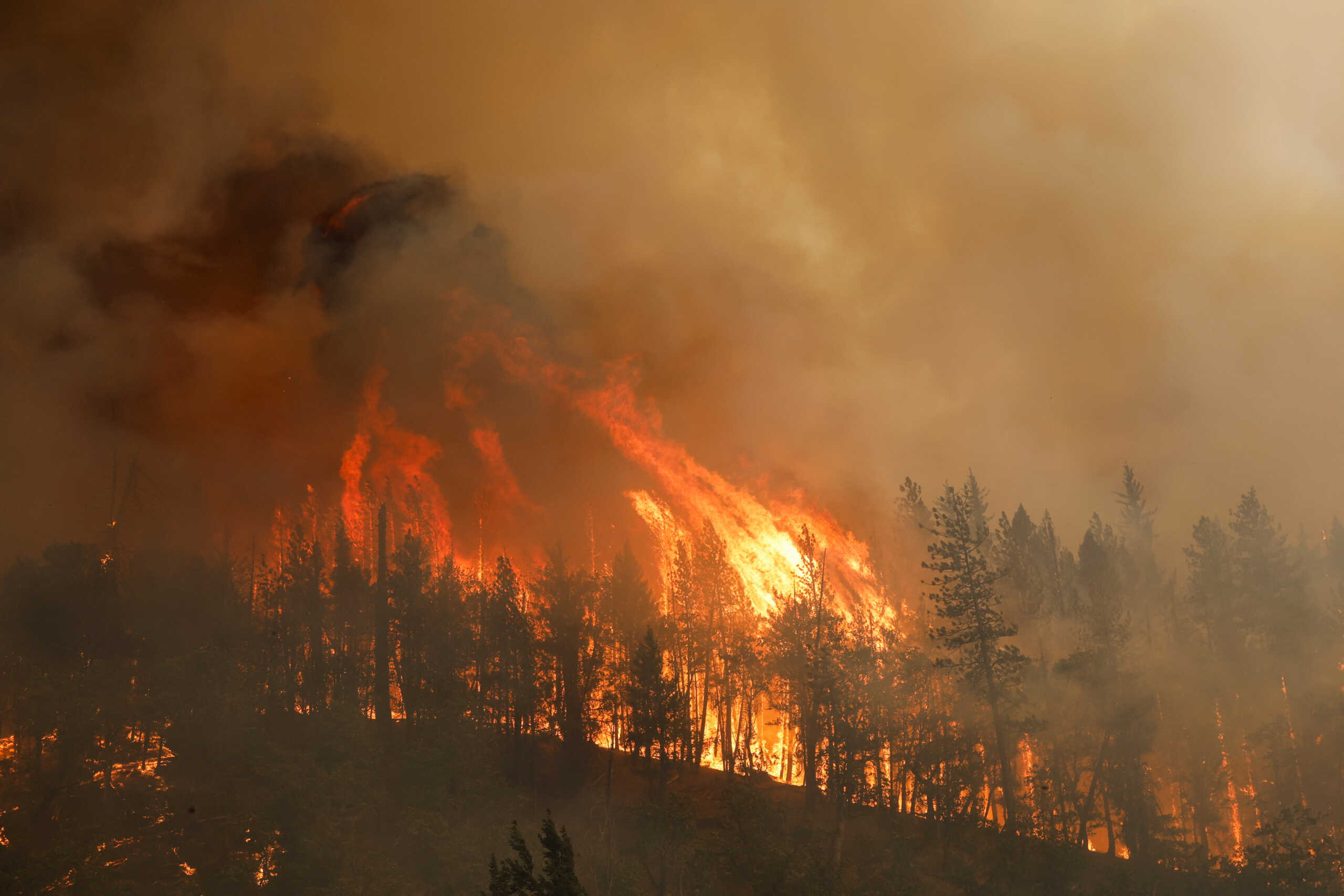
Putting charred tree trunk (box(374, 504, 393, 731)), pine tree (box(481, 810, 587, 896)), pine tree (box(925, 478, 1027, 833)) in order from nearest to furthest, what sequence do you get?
1. pine tree (box(481, 810, 587, 896))
2. pine tree (box(925, 478, 1027, 833))
3. charred tree trunk (box(374, 504, 393, 731))

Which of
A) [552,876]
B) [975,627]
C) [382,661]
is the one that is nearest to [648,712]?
[975,627]

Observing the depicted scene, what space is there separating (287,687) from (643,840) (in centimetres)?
3939

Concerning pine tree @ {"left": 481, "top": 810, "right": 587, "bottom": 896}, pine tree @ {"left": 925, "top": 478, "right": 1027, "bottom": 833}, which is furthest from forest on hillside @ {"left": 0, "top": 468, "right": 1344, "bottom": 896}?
pine tree @ {"left": 481, "top": 810, "right": 587, "bottom": 896}

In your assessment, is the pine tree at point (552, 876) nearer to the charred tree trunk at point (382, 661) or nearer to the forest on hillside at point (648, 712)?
the forest on hillside at point (648, 712)

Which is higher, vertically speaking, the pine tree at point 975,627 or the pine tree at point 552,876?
the pine tree at point 975,627

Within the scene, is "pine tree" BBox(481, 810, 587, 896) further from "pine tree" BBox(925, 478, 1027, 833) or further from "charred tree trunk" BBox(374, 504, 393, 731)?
"charred tree trunk" BBox(374, 504, 393, 731)

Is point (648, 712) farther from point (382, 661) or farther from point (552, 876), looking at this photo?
point (552, 876)

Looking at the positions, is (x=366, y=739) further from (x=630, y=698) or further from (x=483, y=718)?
(x=630, y=698)

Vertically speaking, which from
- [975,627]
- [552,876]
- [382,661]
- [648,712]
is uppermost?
[382,661]

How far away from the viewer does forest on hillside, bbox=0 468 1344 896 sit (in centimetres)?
5234

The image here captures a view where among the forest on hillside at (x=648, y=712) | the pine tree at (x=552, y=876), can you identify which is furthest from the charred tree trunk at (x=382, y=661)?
the pine tree at (x=552, y=876)

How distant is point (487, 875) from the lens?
Answer: 178ft

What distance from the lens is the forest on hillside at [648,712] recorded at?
52.3 m

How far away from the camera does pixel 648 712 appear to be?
6372 cm
